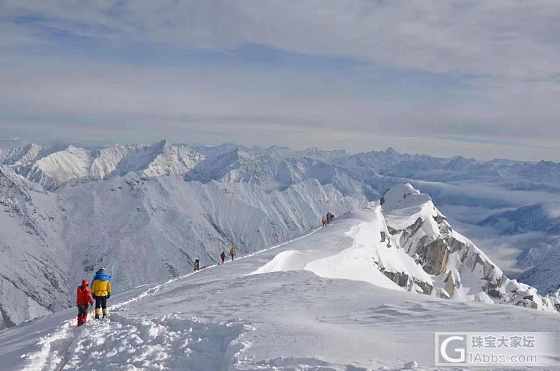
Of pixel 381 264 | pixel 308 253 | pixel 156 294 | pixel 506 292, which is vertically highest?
pixel 156 294

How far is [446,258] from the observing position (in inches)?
5103

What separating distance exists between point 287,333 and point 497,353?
7045 millimetres

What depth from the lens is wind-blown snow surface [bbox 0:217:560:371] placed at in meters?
16.2

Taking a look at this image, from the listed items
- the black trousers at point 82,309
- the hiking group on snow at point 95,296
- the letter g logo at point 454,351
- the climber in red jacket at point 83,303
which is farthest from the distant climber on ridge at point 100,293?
the letter g logo at point 454,351

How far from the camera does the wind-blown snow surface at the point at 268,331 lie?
53.0ft

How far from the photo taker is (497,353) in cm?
1591

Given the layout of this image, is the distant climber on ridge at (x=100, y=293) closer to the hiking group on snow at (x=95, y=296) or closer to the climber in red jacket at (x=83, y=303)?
the hiking group on snow at (x=95, y=296)

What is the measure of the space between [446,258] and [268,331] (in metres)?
119

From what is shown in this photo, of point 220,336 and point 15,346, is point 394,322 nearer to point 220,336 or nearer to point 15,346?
point 220,336

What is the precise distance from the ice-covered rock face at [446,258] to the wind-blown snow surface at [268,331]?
288ft

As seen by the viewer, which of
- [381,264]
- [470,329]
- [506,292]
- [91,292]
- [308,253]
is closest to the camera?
[470,329]

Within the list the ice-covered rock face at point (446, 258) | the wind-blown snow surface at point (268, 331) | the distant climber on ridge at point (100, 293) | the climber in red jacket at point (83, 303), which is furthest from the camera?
the ice-covered rock face at point (446, 258)

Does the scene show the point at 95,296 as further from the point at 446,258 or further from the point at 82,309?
the point at 446,258

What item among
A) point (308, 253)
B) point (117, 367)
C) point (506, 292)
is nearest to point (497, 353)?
point (117, 367)
